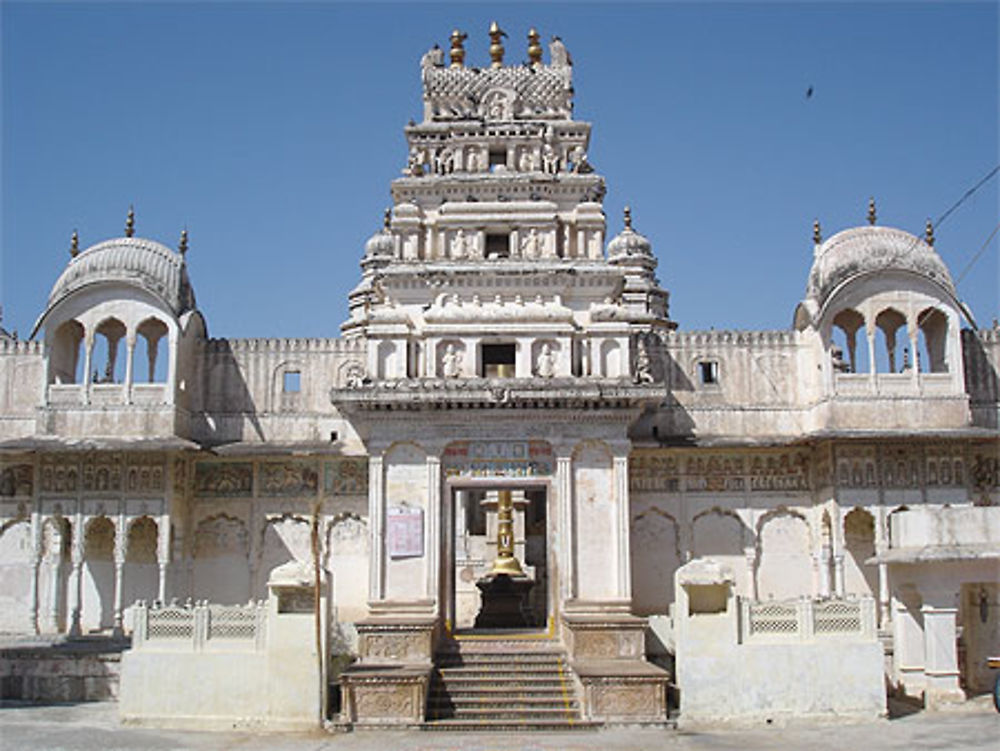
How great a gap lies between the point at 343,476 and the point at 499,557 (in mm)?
4245

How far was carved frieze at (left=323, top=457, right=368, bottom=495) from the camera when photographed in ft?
84.6

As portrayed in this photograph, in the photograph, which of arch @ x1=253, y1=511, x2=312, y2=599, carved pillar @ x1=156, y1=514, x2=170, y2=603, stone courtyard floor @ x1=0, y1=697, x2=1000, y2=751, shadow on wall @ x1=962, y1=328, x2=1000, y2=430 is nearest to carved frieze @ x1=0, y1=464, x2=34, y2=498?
carved pillar @ x1=156, y1=514, x2=170, y2=603

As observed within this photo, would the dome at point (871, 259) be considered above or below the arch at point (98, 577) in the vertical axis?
above

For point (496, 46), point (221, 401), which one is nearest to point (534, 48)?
point (496, 46)

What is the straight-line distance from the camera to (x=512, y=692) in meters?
18.5

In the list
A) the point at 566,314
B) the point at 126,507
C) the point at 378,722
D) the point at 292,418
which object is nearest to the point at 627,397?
the point at 566,314

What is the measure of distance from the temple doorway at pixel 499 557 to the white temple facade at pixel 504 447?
16 centimetres

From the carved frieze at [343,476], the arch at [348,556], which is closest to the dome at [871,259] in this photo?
the carved frieze at [343,476]

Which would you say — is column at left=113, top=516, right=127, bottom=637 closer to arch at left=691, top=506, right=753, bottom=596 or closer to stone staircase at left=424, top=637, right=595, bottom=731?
stone staircase at left=424, top=637, right=595, bottom=731

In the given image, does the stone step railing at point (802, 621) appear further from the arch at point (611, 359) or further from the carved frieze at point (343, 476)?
the carved frieze at point (343, 476)

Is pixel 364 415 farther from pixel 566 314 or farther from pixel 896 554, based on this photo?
pixel 896 554

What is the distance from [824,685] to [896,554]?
306 cm

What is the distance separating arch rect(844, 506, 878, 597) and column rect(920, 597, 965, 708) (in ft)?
17.3

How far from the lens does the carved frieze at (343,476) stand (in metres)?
25.8
